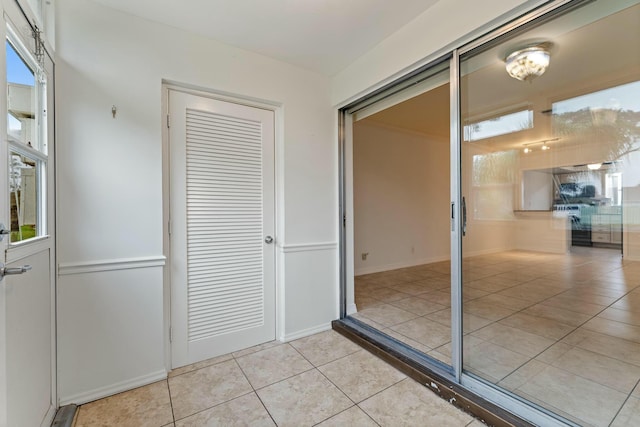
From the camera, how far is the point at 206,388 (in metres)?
1.81

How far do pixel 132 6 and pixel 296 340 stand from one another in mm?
2853

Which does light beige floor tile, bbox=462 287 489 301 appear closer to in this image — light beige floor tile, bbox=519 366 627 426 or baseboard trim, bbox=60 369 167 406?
light beige floor tile, bbox=519 366 627 426

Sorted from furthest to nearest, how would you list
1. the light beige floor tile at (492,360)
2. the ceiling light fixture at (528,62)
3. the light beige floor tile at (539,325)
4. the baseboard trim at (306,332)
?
the baseboard trim at (306,332)
the light beige floor tile at (539,325)
the light beige floor tile at (492,360)
the ceiling light fixture at (528,62)

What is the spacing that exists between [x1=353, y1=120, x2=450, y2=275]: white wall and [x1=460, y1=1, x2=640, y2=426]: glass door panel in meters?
2.53

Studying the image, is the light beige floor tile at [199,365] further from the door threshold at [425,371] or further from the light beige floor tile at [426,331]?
the light beige floor tile at [426,331]

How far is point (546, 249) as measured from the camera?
1963mm

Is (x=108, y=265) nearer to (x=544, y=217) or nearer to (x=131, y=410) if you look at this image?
(x=131, y=410)

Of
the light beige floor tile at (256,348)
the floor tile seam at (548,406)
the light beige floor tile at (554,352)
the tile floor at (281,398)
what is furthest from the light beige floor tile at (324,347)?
the light beige floor tile at (554,352)

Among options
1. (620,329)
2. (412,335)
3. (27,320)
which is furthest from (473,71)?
(27,320)

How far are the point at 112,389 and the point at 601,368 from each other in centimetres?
→ 313

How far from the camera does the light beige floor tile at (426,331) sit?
226 cm

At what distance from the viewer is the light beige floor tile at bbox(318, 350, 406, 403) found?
1784 millimetres

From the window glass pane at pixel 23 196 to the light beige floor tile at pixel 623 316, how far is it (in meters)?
3.26

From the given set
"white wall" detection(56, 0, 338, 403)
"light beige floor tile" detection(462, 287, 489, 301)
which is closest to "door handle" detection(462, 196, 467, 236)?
"light beige floor tile" detection(462, 287, 489, 301)
